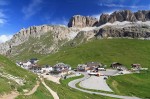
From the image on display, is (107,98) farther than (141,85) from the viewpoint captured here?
No

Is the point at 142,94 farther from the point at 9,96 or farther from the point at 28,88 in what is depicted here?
the point at 9,96

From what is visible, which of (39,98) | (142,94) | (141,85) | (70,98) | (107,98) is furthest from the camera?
(141,85)

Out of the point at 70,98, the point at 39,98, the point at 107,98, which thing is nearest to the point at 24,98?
the point at 39,98

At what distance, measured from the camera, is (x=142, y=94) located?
143 meters

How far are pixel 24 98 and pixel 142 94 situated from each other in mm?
107678

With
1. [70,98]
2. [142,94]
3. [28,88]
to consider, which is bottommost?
[142,94]

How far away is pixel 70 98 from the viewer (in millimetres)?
70312

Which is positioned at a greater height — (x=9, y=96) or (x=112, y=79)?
(x=9, y=96)

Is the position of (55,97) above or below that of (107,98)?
above

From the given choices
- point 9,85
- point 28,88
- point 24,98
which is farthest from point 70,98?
point 24,98

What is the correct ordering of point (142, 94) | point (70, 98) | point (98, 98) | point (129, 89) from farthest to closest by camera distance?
point (129, 89)
point (142, 94)
point (98, 98)
point (70, 98)

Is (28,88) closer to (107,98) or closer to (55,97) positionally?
(55,97)

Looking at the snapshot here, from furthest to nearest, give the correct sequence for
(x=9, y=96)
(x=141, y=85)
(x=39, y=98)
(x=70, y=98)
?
1. (x=141, y=85)
2. (x=70, y=98)
3. (x=39, y=98)
4. (x=9, y=96)

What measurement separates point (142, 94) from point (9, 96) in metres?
109
